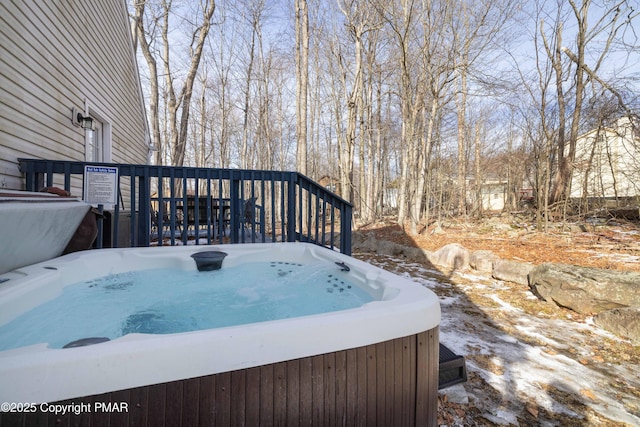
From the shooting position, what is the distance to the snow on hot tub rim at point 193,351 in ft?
2.50

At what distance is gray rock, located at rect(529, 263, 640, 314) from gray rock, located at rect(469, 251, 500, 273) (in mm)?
1065

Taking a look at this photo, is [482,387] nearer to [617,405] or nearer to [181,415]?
[617,405]

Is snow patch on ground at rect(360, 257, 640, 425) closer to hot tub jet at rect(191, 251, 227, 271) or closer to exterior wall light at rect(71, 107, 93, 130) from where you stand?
hot tub jet at rect(191, 251, 227, 271)

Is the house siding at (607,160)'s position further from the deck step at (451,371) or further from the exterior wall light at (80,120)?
the exterior wall light at (80,120)

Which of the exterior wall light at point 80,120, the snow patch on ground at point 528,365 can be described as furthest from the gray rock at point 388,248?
the exterior wall light at point 80,120

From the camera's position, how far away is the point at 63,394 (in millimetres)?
762

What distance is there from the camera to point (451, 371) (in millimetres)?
1735

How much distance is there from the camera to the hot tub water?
1583 mm

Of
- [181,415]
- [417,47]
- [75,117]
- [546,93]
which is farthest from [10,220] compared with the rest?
[546,93]

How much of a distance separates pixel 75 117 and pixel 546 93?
8.76 metres

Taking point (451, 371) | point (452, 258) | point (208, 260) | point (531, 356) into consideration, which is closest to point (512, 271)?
point (452, 258)

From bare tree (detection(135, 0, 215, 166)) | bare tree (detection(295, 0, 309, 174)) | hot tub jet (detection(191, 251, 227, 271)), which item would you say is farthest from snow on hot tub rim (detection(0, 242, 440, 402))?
bare tree (detection(135, 0, 215, 166))

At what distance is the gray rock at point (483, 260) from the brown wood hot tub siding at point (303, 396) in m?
3.79

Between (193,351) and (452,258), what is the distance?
15.8ft
